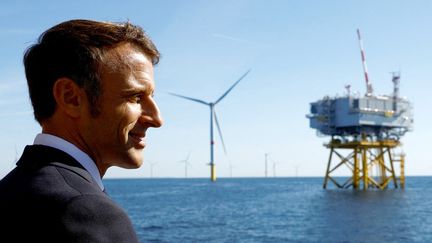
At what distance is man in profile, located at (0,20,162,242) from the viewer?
1685mm

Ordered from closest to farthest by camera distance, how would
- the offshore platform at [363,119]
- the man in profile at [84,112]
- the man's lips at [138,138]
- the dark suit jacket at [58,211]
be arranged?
the dark suit jacket at [58,211] → the man in profile at [84,112] → the man's lips at [138,138] → the offshore platform at [363,119]

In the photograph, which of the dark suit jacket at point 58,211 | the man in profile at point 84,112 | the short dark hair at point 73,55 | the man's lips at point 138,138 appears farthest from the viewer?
the man's lips at point 138,138

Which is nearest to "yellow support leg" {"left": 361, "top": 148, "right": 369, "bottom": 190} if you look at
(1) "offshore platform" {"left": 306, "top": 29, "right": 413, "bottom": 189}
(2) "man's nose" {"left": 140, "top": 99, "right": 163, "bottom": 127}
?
(1) "offshore platform" {"left": 306, "top": 29, "right": 413, "bottom": 189}

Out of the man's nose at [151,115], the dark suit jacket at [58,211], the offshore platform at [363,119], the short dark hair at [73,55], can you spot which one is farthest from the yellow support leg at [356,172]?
the dark suit jacket at [58,211]

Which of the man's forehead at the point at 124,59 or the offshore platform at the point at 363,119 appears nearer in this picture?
the man's forehead at the point at 124,59

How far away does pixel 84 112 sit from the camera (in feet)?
6.38

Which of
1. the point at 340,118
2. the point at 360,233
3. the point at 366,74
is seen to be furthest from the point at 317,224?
the point at 366,74

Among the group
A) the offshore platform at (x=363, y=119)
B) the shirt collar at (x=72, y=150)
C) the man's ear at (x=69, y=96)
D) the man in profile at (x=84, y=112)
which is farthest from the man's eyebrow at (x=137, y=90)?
the offshore platform at (x=363, y=119)

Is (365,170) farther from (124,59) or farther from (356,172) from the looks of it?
(124,59)

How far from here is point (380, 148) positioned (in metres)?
84.8

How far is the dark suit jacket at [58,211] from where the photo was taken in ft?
5.13

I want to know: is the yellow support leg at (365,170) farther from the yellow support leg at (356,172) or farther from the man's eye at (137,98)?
the man's eye at (137,98)

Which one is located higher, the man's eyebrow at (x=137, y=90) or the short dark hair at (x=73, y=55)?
the short dark hair at (x=73, y=55)

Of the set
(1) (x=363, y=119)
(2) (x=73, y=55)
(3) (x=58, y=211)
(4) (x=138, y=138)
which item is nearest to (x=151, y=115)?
(4) (x=138, y=138)
